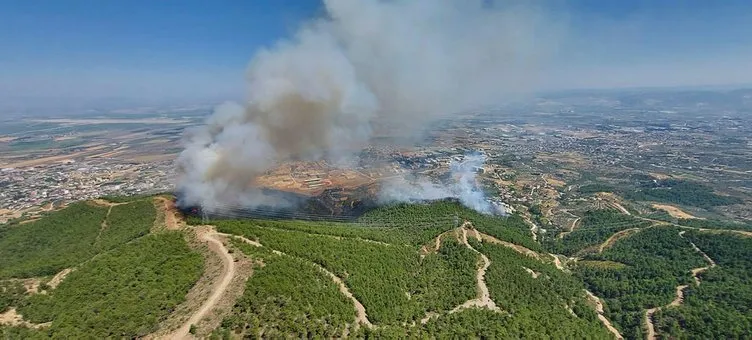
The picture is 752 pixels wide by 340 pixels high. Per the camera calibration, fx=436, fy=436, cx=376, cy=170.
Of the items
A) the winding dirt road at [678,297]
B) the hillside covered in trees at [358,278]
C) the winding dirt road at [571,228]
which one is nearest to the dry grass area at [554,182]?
the winding dirt road at [571,228]

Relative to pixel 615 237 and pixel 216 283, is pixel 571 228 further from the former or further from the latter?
pixel 216 283

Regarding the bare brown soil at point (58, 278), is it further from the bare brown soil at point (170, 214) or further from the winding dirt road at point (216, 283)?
the winding dirt road at point (216, 283)

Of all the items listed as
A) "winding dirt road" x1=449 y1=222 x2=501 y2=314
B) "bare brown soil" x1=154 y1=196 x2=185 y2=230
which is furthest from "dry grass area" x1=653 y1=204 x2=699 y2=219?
"bare brown soil" x1=154 y1=196 x2=185 y2=230

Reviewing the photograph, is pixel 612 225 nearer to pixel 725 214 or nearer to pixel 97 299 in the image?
pixel 725 214

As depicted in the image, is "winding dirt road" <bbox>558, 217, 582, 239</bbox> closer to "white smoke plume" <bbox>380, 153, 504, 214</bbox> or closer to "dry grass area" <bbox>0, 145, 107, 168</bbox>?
"white smoke plume" <bbox>380, 153, 504, 214</bbox>

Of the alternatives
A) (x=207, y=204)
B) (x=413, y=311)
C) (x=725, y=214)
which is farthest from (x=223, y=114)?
(x=725, y=214)

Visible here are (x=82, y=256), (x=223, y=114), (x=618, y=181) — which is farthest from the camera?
(x=618, y=181)
